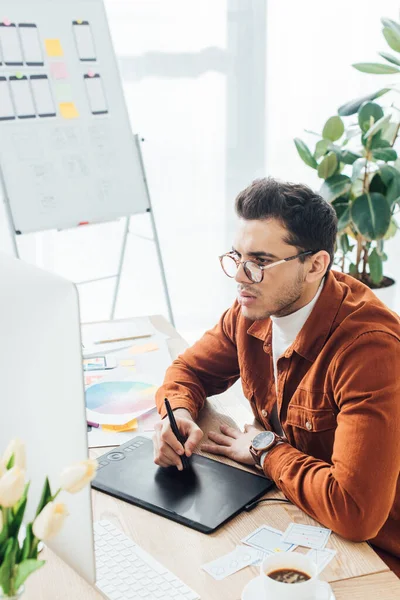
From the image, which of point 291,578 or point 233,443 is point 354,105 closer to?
point 233,443

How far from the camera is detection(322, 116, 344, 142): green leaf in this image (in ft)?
10.6

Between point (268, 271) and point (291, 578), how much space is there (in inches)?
26.8

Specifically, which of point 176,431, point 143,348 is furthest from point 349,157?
point 176,431

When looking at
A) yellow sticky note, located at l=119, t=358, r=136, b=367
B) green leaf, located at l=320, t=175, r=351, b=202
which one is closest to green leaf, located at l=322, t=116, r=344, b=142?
green leaf, located at l=320, t=175, r=351, b=202

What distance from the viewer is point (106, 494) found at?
1.33m

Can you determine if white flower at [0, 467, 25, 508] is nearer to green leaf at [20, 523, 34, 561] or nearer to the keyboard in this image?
green leaf at [20, 523, 34, 561]

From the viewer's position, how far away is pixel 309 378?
1456 millimetres

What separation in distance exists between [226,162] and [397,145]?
2.93ft

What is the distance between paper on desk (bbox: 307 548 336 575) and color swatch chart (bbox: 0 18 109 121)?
208 centimetres

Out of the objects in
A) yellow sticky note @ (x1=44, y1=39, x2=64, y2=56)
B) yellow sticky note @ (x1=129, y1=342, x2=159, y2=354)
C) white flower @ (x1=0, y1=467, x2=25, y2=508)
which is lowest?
yellow sticky note @ (x1=129, y1=342, x2=159, y2=354)

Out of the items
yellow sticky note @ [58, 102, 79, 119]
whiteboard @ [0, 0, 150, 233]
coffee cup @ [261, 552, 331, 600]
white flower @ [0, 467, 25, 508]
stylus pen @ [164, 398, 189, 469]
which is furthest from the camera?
yellow sticky note @ [58, 102, 79, 119]

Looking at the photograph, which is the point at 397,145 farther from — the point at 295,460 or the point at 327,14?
the point at 295,460

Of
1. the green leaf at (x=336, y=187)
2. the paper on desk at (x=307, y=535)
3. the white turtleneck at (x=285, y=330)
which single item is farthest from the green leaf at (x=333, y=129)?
the paper on desk at (x=307, y=535)

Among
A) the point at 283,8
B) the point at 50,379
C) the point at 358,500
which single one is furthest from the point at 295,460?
the point at 283,8
